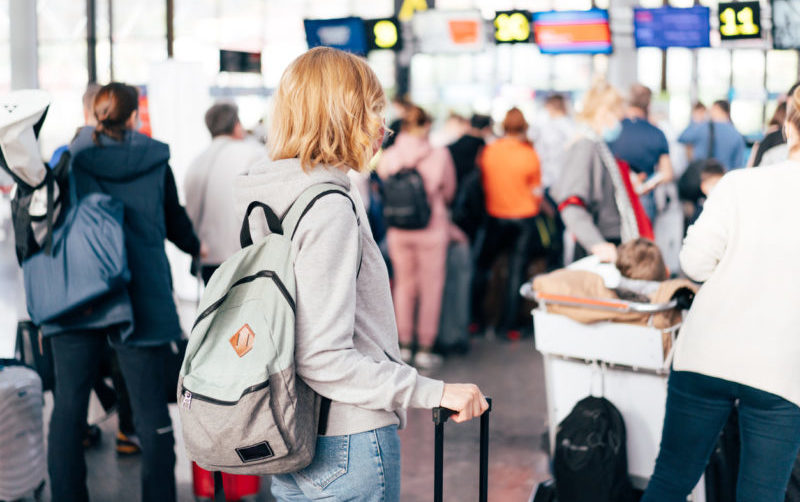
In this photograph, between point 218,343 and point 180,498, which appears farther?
point 180,498

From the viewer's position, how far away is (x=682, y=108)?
78.6ft

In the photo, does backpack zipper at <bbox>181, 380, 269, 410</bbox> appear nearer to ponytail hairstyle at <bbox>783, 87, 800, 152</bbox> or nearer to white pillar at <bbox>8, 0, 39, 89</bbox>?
ponytail hairstyle at <bbox>783, 87, 800, 152</bbox>

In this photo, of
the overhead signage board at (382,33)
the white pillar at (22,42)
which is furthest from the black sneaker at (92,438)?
the overhead signage board at (382,33)

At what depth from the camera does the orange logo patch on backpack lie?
65.8 inches

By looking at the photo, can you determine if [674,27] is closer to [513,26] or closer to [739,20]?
[739,20]

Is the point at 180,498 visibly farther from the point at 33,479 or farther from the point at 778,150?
the point at 778,150

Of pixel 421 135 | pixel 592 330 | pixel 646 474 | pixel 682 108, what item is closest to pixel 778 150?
pixel 592 330

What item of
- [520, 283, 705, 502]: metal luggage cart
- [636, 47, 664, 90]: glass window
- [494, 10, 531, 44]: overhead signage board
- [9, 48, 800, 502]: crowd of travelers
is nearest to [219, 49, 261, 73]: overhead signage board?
[9, 48, 800, 502]: crowd of travelers

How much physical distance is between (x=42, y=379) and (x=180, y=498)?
0.75 meters

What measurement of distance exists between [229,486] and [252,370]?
97.2 inches

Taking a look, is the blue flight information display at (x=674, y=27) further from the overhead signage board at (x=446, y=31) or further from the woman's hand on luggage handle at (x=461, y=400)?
the woman's hand on luggage handle at (x=461, y=400)

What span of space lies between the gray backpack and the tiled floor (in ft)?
7.92

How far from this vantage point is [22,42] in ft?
28.9

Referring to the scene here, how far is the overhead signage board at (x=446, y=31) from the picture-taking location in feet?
35.6
